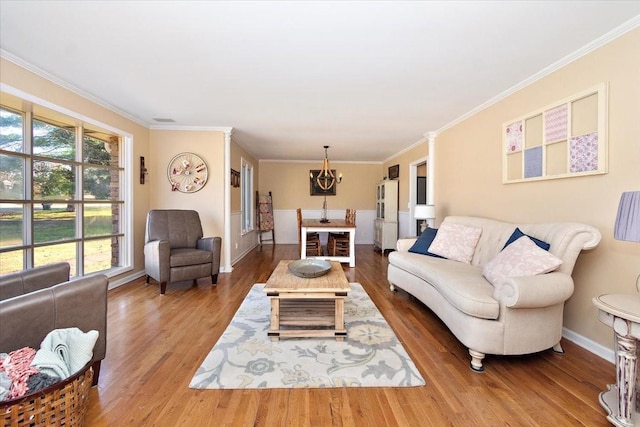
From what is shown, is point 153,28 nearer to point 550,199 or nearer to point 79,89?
point 79,89

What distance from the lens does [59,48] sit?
2.22 meters

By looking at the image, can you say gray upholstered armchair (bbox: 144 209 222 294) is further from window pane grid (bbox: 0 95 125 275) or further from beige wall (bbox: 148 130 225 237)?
window pane grid (bbox: 0 95 125 275)

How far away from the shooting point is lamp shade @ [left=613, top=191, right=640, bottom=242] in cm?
137

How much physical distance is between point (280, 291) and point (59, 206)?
2703mm

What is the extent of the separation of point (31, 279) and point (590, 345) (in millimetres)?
3828

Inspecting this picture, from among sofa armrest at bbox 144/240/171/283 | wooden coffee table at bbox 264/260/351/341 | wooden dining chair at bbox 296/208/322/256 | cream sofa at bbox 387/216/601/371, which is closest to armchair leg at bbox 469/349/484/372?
cream sofa at bbox 387/216/601/371

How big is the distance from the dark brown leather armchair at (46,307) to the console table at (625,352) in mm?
2644

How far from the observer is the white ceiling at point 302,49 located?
176cm

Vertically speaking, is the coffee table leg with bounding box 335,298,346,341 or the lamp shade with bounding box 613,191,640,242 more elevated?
the lamp shade with bounding box 613,191,640,242

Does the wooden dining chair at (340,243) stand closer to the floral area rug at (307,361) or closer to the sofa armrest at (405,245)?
the sofa armrest at (405,245)

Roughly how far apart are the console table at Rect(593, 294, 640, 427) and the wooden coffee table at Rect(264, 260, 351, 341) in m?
1.42

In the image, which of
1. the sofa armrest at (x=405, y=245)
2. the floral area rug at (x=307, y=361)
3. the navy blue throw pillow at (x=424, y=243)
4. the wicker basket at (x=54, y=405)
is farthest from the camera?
the sofa armrest at (x=405, y=245)

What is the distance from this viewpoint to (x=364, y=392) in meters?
1.65

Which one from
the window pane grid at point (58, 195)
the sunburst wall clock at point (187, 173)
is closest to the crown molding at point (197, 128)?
the sunburst wall clock at point (187, 173)
